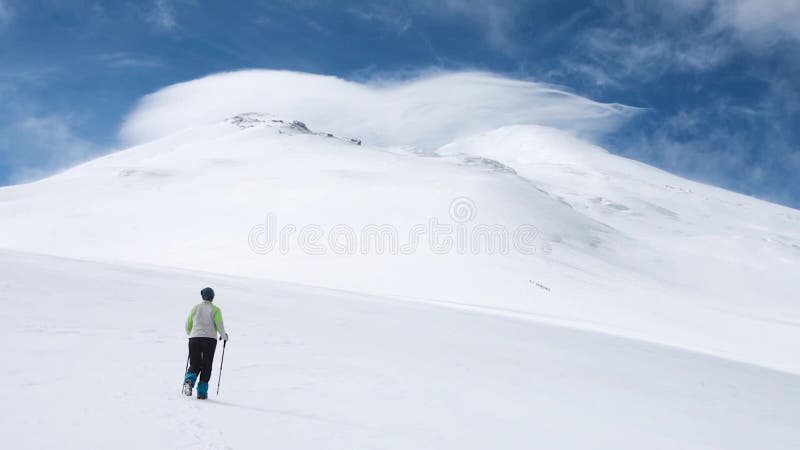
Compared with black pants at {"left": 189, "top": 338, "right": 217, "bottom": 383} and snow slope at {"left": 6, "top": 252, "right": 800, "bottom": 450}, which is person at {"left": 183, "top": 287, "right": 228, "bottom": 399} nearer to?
black pants at {"left": 189, "top": 338, "right": 217, "bottom": 383}

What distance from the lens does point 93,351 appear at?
10164 millimetres

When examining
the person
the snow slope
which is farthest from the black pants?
the snow slope

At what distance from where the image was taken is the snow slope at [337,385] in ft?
23.2

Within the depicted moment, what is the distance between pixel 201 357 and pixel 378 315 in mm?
13158

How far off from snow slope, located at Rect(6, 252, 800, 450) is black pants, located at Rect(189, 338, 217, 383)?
0.44m

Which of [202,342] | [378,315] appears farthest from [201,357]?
[378,315]

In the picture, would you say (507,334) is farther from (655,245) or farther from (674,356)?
(655,245)

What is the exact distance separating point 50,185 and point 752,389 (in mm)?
84588

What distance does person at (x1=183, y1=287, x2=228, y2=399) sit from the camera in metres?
8.39

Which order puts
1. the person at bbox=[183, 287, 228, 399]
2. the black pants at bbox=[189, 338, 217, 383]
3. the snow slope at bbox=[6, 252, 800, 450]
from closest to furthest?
the snow slope at bbox=[6, 252, 800, 450] → the person at bbox=[183, 287, 228, 399] → the black pants at bbox=[189, 338, 217, 383]

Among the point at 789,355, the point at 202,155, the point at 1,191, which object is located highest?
the point at 202,155

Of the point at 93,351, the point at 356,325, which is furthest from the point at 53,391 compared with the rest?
the point at 356,325

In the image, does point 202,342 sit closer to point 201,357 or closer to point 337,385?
point 201,357

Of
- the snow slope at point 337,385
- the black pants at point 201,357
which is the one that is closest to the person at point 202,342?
the black pants at point 201,357
